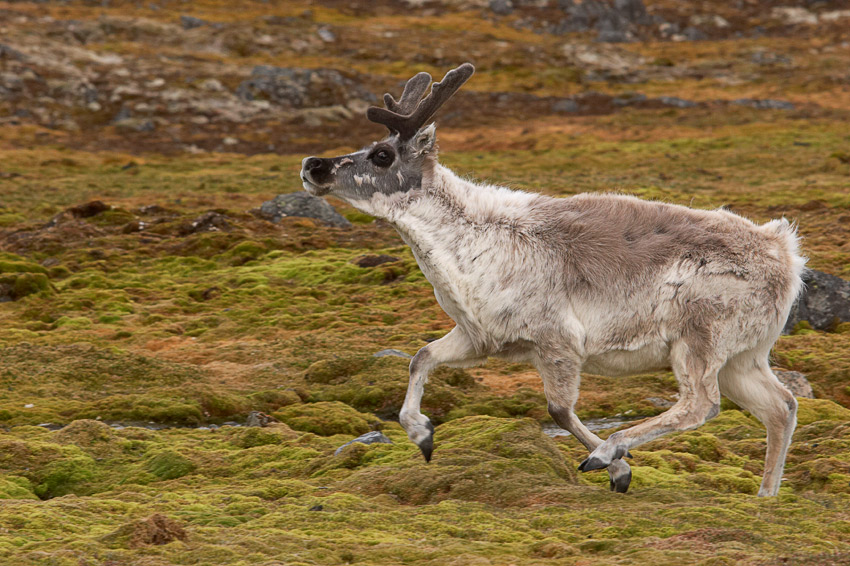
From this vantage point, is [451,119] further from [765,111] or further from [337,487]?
[337,487]

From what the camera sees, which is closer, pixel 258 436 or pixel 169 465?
pixel 169 465

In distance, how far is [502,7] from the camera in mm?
98250

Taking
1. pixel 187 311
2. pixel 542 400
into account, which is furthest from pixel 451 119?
pixel 542 400

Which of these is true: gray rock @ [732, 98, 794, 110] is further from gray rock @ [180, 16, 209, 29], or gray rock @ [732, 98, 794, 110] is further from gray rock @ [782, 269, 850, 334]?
gray rock @ [782, 269, 850, 334]

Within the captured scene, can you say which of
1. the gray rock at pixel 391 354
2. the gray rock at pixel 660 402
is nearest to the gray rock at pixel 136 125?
the gray rock at pixel 391 354

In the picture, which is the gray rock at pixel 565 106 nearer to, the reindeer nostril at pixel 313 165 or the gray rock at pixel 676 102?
the gray rock at pixel 676 102

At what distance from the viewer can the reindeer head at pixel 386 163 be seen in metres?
10.5

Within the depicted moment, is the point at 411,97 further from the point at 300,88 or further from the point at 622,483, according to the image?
the point at 300,88

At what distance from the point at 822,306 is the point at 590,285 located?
13.2 meters

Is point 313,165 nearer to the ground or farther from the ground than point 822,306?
farther from the ground

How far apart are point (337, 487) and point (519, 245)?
3.20 m

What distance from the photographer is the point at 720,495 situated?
30.1 ft

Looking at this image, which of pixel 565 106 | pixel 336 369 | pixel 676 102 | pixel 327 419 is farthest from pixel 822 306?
pixel 676 102

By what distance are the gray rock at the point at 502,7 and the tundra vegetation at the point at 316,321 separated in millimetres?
18620
